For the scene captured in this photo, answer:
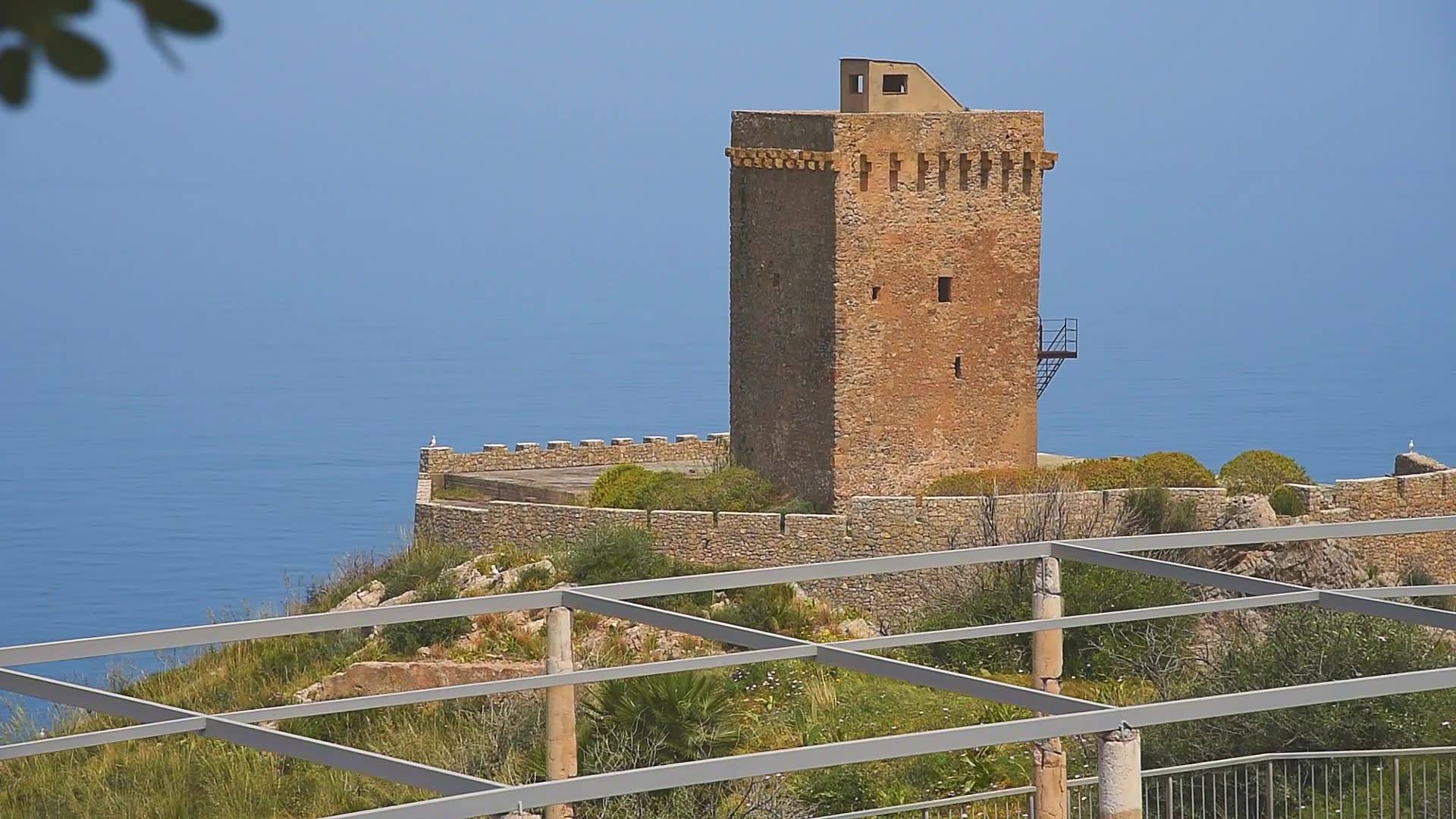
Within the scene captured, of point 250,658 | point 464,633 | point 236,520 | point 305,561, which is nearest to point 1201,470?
point 464,633

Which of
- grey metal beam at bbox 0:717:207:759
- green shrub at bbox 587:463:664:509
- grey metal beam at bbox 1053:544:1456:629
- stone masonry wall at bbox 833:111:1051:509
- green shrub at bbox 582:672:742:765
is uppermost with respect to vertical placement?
stone masonry wall at bbox 833:111:1051:509

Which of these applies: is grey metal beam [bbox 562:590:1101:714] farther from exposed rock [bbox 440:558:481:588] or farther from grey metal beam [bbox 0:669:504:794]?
exposed rock [bbox 440:558:481:588]

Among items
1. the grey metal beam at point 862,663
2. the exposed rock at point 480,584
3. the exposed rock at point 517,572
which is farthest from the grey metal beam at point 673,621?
the exposed rock at point 480,584

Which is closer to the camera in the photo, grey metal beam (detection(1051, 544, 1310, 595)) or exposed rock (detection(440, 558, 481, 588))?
grey metal beam (detection(1051, 544, 1310, 595))

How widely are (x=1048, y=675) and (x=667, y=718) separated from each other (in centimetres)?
467

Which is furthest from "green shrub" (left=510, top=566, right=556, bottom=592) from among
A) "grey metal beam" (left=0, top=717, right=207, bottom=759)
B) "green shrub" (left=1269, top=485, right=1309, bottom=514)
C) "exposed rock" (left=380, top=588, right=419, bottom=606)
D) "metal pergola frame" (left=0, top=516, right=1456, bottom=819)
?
"grey metal beam" (left=0, top=717, right=207, bottom=759)

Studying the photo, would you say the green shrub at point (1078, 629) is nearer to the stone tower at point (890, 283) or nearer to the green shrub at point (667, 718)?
the stone tower at point (890, 283)

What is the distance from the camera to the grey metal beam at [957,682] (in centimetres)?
711

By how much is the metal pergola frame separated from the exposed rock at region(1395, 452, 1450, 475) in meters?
18.7

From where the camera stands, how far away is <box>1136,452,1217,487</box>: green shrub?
84.1 ft

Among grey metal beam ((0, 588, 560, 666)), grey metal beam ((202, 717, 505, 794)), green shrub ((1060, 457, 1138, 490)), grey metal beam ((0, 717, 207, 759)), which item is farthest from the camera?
green shrub ((1060, 457, 1138, 490))

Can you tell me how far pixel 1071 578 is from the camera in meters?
21.1

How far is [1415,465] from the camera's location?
28281 mm

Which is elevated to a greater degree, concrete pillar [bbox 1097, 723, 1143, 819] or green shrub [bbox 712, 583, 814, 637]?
concrete pillar [bbox 1097, 723, 1143, 819]
